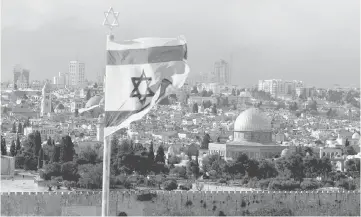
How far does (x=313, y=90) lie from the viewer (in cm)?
13075

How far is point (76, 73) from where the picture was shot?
142m

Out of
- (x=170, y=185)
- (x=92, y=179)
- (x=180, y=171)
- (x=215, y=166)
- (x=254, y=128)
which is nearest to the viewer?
(x=92, y=179)

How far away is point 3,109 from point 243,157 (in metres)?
53.1

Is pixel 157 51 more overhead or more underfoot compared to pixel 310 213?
more overhead

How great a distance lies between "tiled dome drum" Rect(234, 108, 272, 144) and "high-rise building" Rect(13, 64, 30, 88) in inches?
3066

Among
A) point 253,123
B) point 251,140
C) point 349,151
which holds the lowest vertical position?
point 349,151

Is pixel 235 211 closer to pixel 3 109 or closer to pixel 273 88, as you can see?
pixel 3 109

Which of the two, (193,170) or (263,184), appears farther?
(193,170)

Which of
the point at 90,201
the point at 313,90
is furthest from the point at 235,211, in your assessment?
the point at 313,90

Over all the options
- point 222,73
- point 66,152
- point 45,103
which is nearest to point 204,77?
point 222,73

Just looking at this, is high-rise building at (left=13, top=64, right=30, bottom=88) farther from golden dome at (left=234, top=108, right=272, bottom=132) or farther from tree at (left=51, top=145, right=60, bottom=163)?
tree at (left=51, top=145, right=60, bottom=163)

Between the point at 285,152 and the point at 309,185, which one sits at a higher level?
the point at 285,152

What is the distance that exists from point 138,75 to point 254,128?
122 feet

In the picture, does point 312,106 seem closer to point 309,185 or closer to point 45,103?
point 45,103
